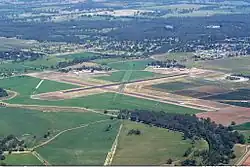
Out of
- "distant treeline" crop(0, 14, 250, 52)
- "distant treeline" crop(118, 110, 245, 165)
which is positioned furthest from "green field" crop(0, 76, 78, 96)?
"distant treeline" crop(0, 14, 250, 52)

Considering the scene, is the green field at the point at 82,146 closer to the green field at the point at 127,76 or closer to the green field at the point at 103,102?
the green field at the point at 103,102

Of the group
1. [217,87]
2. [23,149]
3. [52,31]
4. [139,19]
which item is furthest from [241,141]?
[139,19]

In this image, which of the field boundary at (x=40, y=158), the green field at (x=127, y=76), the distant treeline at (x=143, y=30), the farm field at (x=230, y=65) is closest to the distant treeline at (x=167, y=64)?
the farm field at (x=230, y=65)

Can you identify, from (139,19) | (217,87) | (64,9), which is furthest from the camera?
(64,9)

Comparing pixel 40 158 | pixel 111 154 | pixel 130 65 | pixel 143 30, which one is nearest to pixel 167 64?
pixel 130 65

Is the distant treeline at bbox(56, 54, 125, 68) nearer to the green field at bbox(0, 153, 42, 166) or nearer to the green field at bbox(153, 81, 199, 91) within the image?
the green field at bbox(153, 81, 199, 91)

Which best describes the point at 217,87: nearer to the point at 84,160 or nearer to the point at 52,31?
the point at 84,160
